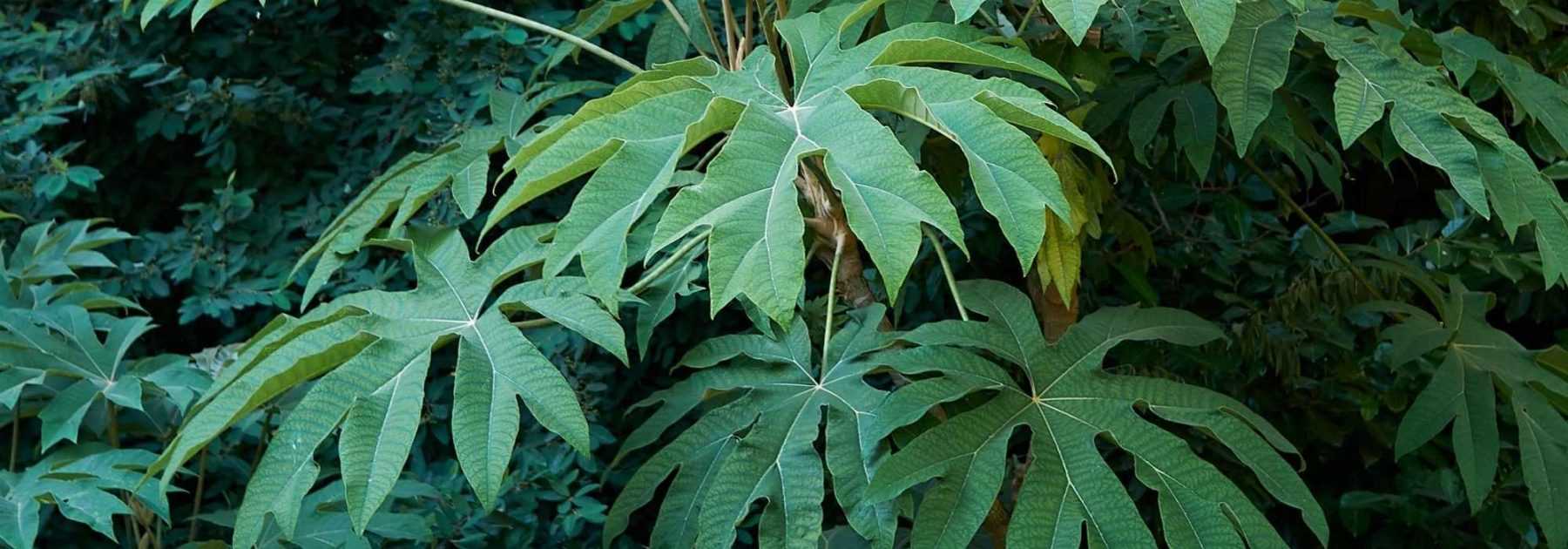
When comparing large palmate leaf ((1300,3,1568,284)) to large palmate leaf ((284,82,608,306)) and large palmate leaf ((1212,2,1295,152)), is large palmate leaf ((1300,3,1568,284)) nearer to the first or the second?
large palmate leaf ((1212,2,1295,152))

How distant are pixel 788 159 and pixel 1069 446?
38 centimetres

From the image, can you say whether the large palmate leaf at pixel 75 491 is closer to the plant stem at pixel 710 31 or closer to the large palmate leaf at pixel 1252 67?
the plant stem at pixel 710 31

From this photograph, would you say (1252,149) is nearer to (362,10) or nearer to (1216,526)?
(1216,526)

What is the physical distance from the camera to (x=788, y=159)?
0.84m

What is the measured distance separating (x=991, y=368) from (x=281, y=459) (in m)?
0.56

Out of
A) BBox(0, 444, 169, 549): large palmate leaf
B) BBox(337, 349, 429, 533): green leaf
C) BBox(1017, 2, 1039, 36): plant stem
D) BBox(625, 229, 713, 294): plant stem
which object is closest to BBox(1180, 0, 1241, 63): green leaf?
BBox(1017, 2, 1039, 36): plant stem

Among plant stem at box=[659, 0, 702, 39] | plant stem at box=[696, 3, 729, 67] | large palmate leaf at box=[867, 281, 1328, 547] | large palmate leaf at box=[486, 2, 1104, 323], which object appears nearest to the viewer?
large palmate leaf at box=[486, 2, 1104, 323]

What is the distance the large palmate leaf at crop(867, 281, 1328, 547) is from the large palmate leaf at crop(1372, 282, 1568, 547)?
29cm

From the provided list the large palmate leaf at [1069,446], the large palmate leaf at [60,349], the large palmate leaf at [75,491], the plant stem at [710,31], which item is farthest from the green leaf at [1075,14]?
the large palmate leaf at [60,349]

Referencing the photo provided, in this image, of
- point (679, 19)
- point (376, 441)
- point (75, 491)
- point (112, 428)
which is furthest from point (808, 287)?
point (376, 441)

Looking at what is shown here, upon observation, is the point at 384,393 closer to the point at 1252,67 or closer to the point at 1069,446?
the point at 1069,446

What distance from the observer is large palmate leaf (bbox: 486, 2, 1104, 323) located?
78 cm

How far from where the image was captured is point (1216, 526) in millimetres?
1023

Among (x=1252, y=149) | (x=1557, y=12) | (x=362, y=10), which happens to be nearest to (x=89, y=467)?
(x=1252, y=149)
